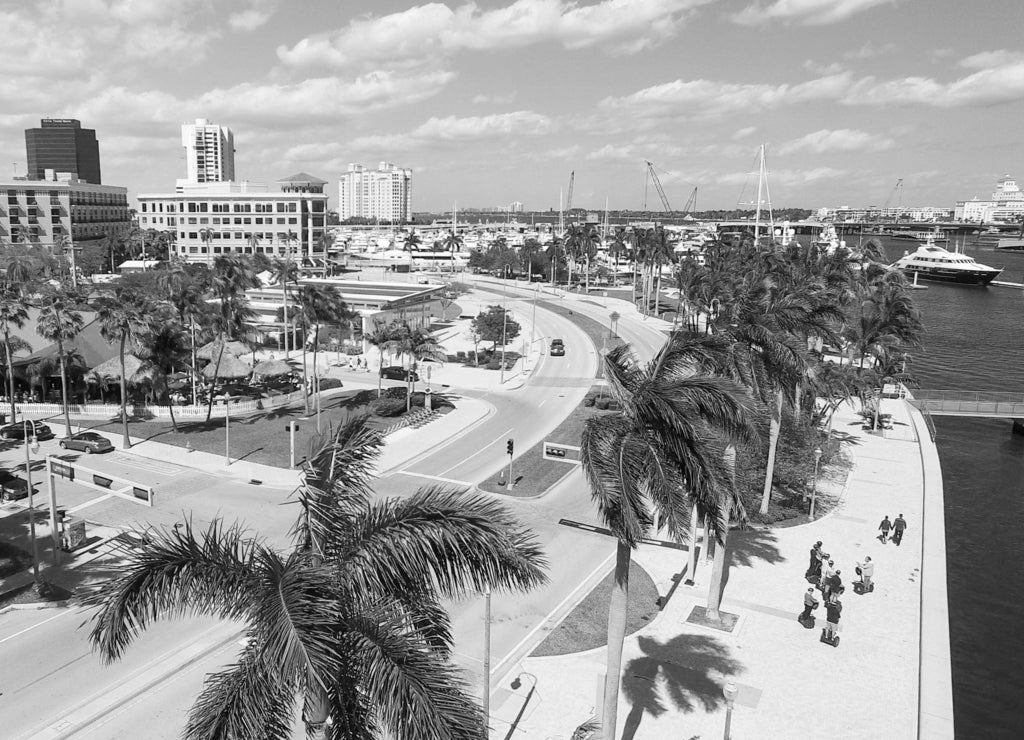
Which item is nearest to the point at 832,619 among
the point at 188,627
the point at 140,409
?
the point at 188,627

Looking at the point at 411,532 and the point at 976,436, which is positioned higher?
the point at 411,532

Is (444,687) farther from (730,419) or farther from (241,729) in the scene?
(730,419)

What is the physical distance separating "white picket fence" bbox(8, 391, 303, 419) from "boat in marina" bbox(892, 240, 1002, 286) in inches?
5370

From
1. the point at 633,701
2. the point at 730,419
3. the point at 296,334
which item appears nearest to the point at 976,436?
the point at 633,701

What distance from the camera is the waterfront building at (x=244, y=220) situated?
140 meters

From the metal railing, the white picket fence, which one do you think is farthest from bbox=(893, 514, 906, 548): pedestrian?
the white picket fence

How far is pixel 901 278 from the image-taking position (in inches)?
2504

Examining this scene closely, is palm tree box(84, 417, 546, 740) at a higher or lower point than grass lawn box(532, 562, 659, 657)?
higher

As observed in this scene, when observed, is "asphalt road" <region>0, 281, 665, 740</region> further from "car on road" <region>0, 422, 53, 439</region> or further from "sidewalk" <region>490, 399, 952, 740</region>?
"car on road" <region>0, 422, 53, 439</region>

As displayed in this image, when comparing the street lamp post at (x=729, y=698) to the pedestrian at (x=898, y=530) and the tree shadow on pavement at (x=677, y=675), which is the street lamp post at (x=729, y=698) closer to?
the tree shadow on pavement at (x=677, y=675)

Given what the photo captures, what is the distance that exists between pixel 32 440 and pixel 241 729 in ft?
138

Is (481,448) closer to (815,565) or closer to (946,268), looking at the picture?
(815,565)

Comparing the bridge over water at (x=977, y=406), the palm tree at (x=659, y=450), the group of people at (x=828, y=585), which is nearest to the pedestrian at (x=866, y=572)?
the group of people at (x=828, y=585)

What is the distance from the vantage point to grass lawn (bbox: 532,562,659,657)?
73.3 feet
